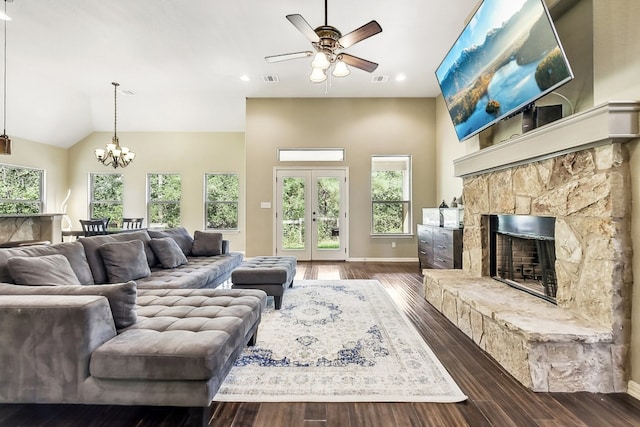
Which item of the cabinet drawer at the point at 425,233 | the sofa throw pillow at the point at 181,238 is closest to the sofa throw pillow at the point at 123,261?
the sofa throw pillow at the point at 181,238

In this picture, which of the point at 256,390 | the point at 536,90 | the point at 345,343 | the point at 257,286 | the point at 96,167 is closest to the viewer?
the point at 256,390

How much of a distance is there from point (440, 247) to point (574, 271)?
2762 mm

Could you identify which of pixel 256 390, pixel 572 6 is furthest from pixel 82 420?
pixel 572 6

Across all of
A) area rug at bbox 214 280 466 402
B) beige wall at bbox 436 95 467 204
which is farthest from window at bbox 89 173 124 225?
beige wall at bbox 436 95 467 204

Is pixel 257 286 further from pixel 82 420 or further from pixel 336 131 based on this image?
pixel 336 131

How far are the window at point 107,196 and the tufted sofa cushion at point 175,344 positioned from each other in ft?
25.1

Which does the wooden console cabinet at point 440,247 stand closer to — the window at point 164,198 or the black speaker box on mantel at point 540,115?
the black speaker box on mantel at point 540,115

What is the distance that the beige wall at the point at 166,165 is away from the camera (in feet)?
26.8

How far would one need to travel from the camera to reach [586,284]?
6.70ft

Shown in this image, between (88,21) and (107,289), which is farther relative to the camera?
(88,21)

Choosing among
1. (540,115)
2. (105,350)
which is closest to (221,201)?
(105,350)

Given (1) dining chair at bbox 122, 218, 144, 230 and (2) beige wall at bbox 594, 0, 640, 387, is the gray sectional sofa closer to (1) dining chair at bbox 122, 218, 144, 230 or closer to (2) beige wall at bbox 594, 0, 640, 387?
(2) beige wall at bbox 594, 0, 640, 387

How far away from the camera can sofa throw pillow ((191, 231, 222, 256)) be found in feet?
14.5

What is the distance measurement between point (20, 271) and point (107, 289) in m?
0.77
